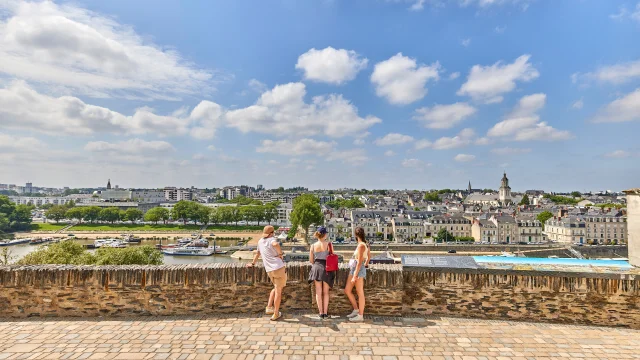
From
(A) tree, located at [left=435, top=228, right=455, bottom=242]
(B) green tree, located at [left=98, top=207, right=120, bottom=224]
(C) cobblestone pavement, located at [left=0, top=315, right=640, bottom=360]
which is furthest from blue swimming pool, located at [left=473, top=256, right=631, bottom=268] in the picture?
(B) green tree, located at [left=98, top=207, right=120, bottom=224]

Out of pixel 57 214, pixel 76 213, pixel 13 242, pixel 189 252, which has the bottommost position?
pixel 13 242

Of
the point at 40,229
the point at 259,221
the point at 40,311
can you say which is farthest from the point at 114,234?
the point at 40,311

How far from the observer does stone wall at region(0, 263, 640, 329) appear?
6.52 metres

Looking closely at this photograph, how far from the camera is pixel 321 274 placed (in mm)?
6246

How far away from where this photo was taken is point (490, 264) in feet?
23.3

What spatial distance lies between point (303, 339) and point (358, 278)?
56.0 inches

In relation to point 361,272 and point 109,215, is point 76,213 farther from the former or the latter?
point 361,272

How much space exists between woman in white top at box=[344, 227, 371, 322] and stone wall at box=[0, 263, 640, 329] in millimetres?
269

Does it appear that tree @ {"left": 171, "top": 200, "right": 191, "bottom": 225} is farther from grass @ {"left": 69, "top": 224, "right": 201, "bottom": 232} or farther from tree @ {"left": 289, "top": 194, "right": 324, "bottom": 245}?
tree @ {"left": 289, "top": 194, "right": 324, "bottom": 245}

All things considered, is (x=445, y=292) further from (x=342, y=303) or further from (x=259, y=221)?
(x=259, y=221)

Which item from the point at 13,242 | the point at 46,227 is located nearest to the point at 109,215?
the point at 46,227

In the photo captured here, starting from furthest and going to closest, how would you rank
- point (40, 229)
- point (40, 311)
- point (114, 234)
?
point (40, 229) < point (114, 234) < point (40, 311)

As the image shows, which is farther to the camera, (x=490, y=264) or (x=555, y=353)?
(x=490, y=264)

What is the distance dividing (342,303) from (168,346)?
9.24 feet
